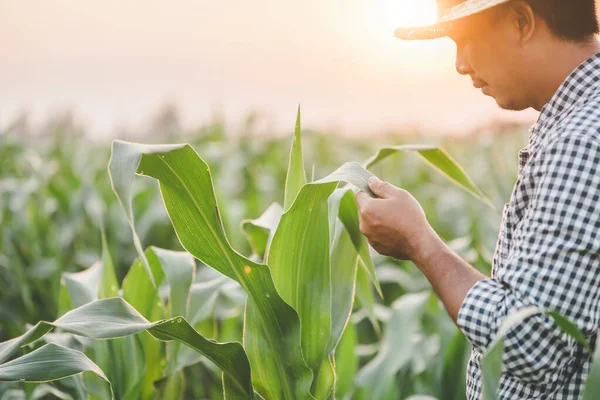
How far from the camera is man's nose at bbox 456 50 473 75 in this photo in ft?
3.06

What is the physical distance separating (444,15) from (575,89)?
185mm

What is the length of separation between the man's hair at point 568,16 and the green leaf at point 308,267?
33cm

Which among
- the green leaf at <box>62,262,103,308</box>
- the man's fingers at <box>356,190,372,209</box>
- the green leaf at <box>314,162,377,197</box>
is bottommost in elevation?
the green leaf at <box>62,262,103,308</box>

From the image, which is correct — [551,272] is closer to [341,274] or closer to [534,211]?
[534,211]

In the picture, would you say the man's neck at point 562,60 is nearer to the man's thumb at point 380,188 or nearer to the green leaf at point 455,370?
the man's thumb at point 380,188

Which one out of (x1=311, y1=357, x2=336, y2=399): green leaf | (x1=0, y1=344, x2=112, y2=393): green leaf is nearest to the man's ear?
(x1=311, y1=357, x2=336, y2=399): green leaf

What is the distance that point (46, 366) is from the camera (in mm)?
964

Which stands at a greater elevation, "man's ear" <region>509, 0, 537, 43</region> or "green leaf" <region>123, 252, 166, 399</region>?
"man's ear" <region>509, 0, 537, 43</region>

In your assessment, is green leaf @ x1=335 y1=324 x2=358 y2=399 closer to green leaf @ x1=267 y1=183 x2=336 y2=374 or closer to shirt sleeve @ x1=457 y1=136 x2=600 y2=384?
green leaf @ x1=267 y1=183 x2=336 y2=374

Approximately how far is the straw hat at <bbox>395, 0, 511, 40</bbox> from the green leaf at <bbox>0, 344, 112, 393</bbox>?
63 centimetres

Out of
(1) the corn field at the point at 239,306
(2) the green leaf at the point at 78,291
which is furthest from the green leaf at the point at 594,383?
(2) the green leaf at the point at 78,291

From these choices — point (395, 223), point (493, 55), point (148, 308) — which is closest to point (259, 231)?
point (148, 308)

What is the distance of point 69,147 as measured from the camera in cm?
416

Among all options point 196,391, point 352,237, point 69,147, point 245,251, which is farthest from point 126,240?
point 352,237
